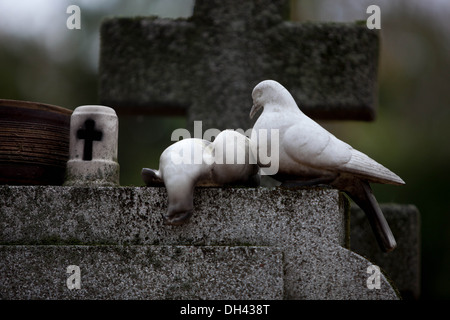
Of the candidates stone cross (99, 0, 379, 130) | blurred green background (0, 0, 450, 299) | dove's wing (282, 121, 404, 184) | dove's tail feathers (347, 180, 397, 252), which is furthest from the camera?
blurred green background (0, 0, 450, 299)

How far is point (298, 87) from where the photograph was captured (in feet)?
10.1

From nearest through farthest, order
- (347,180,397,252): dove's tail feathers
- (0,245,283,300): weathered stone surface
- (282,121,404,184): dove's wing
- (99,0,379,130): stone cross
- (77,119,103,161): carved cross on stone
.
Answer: (0,245,283,300): weathered stone surface < (282,121,404,184): dove's wing < (347,180,397,252): dove's tail feathers < (77,119,103,161): carved cross on stone < (99,0,379,130): stone cross

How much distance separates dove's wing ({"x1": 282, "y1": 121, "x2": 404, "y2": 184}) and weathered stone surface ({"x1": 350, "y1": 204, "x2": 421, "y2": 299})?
112cm

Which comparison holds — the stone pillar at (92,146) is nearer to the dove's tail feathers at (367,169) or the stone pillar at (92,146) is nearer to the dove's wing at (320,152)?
the dove's wing at (320,152)

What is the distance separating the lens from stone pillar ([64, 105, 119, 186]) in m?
2.17

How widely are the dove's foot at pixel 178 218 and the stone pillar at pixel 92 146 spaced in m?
0.39

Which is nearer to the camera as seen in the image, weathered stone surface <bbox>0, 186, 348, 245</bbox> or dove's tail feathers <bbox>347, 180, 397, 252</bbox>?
weathered stone surface <bbox>0, 186, 348, 245</bbox>

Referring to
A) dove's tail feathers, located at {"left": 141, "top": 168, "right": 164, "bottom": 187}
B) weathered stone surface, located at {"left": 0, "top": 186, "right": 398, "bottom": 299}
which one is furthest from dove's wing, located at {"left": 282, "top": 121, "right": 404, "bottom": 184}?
dove's tail feathers, located at {"left": 141, "top": 168, "right": 164, "bottom": 187}

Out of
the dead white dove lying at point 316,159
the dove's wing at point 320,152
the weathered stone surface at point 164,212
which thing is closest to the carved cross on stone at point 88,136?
the weathered stone surface at point 164,212

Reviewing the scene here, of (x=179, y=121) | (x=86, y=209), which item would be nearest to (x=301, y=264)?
(x=86, y=209)

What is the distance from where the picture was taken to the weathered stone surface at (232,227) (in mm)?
1911

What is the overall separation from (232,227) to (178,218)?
0.19m

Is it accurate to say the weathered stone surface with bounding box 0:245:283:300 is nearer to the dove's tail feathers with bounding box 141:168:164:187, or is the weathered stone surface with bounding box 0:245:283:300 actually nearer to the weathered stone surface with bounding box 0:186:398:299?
the weathered stone surface with bounding box 0:186:398:299
